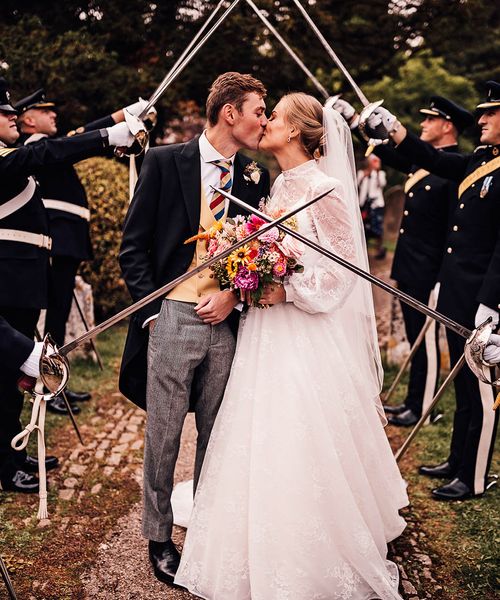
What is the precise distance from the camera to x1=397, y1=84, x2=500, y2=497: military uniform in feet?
14.6

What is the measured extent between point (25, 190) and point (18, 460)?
1.85 meters

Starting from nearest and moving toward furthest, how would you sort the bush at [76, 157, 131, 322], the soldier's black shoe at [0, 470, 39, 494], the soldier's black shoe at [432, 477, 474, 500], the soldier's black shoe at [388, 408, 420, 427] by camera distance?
the soldier's black shoe at [0, 470, 39, 494], the soldier's black shoe at [432, 477, 474, 500], the soldier's black shoe at [388, 408, 420, 427], the bush at [76, 157, 131, 322]

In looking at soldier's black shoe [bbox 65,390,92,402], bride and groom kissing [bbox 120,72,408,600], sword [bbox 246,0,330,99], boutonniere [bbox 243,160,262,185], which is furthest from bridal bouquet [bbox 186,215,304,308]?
soldier's black shoe [bbox 65,390,92,402]

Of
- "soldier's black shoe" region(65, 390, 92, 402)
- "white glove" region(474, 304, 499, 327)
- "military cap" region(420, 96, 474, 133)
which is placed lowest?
"soldier's black shoe" region(65, 390, 92, 402)

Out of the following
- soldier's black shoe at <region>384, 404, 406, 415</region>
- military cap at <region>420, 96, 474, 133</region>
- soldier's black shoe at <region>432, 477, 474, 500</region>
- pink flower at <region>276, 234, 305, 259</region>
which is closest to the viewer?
pink flower at <region>276, 234, 305, 259</region>

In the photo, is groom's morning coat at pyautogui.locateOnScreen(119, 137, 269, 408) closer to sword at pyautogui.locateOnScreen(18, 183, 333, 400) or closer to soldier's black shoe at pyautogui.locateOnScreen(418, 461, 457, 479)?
sword at pyautogui.locateOnScreen(18, 183, 333, 400)

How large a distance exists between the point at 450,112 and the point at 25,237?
3.62 metres

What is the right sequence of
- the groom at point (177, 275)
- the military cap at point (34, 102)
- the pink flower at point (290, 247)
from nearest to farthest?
the pink flower at point (290, 247)
the groom at point (177, 275)
the military cap at point (34, 102)

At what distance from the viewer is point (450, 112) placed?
18.8ft

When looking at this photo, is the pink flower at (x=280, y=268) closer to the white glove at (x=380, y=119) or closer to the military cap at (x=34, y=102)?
the white glove at (x=380, y=119)

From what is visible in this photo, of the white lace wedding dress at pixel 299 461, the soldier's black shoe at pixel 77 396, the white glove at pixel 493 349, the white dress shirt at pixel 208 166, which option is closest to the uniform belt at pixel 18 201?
the white dress shirt at pixel 208 166

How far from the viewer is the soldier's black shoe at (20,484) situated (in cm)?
448

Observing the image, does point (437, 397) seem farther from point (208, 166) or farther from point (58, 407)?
point (58, 407)

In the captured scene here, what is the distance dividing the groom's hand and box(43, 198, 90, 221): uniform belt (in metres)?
2.78
